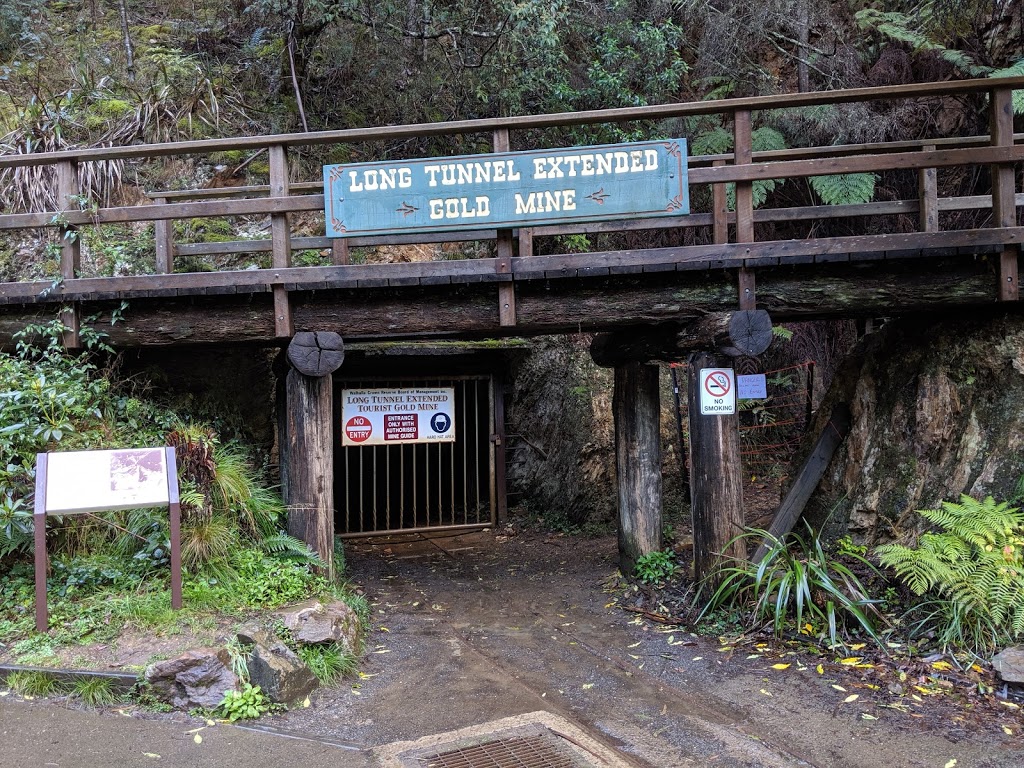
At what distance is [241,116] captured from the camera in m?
11.7

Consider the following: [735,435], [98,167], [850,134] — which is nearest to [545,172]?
[735,435]

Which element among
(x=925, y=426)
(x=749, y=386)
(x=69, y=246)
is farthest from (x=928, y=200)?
(x=69, y=246)

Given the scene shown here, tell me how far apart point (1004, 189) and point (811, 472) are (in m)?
2.71

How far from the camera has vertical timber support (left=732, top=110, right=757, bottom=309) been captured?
5660mm

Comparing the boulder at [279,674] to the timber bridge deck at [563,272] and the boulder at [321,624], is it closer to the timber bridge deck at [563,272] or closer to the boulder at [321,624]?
the boulder at [321,624]

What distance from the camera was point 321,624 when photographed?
16.5ft

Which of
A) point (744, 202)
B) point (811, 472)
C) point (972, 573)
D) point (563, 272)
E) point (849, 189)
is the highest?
point (849, 189)

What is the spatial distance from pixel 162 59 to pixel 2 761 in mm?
10729

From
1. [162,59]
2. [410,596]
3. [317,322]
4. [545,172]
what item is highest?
[162,59]

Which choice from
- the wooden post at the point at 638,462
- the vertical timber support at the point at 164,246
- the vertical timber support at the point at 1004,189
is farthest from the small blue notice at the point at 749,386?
the vertical timber support at the point at 164,246

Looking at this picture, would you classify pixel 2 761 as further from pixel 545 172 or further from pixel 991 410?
pixel 991 410

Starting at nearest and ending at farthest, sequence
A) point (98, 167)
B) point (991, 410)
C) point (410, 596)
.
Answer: point (991, 410)
point (410, 596)
point (98, 167)

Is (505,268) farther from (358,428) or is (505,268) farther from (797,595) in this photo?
(358,428)

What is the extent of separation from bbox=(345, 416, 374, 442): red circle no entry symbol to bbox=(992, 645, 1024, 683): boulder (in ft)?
24.0
